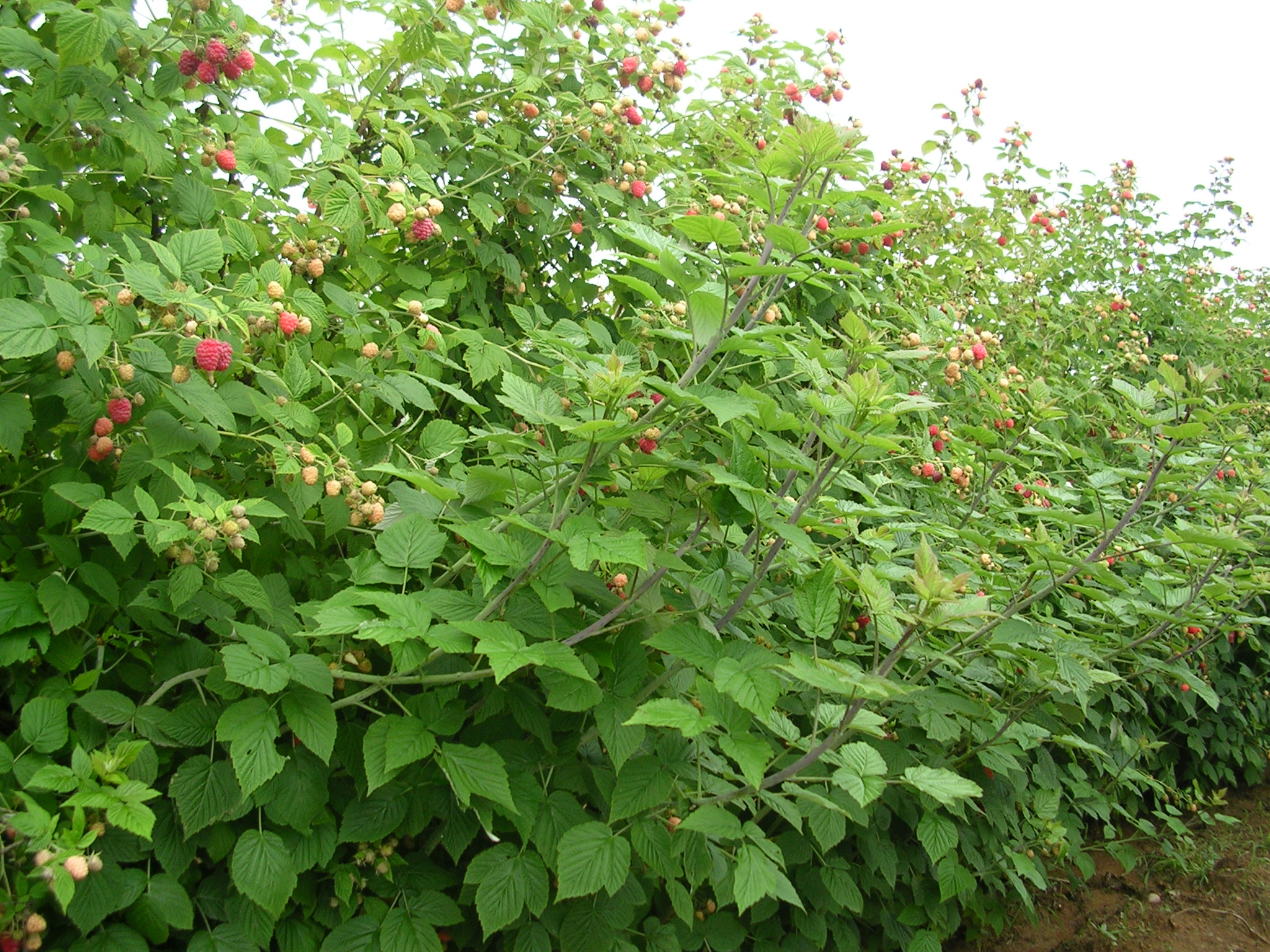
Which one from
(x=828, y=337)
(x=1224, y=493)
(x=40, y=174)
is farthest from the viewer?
(x=828, y=337)

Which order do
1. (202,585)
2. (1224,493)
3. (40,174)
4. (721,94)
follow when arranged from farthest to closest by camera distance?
1. (721,94)
2. (1224,493)
3. (40,174)
4. (202,585)

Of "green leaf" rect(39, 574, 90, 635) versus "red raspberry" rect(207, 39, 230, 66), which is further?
"red raspberry" rect(207, 39, 230, 66)

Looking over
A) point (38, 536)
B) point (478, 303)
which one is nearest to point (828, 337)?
point (478, 303)

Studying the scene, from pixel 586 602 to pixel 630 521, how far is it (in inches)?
8.0

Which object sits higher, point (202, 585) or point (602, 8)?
point (602, 8)

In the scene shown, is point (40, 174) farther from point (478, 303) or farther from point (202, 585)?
point (478, 303)

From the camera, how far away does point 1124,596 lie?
3307mm

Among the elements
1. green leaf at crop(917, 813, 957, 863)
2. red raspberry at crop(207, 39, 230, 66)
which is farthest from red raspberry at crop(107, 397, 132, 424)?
green leaf at crop(917, 813, 957, 863)

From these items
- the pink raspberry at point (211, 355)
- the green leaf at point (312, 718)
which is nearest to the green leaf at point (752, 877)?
the green leaf at point (312, 718)

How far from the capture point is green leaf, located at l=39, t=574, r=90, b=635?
1.66 metres

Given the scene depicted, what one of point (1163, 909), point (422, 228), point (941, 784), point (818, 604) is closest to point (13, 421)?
point (422, 228)

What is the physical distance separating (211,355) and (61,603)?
526mm

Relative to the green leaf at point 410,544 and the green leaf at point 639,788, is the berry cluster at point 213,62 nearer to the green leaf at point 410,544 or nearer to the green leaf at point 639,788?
the green leaf at point 410,544

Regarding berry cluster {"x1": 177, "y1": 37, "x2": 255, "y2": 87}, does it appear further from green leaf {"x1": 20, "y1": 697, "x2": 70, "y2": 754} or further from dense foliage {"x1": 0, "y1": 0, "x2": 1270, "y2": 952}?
green leaf {"x1": 20, "y1": 697, "x2": 70, "y2": 754}
